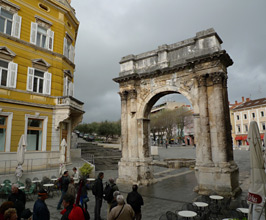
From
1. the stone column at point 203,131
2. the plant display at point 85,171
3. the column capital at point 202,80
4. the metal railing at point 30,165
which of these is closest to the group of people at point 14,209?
the plant display at point 85,171

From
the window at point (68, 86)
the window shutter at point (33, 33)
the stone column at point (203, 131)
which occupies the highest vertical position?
the window shutter at point (33, 33)

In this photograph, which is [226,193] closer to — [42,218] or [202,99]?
[202,99]

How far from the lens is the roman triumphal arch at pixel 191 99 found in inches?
400

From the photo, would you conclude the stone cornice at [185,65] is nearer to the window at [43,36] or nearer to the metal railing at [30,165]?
the window at [43,36]

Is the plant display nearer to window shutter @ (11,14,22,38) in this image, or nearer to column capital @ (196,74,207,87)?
column capital @ (196,74,207,87)

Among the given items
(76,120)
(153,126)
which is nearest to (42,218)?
(76,120)

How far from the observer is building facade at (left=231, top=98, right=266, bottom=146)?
44.0 m

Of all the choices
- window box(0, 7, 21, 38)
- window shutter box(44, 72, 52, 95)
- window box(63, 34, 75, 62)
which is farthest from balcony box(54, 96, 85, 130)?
window box(0, 7, 21, 38)

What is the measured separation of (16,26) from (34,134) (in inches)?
320

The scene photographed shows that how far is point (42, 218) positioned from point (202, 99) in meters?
9.28

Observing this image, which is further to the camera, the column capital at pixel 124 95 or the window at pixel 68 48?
the window at pixel 68 48

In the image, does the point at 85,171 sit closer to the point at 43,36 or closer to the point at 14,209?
the point at 14,209

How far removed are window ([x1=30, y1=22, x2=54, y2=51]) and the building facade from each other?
45.0m

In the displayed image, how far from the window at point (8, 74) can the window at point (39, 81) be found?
41.8 inches
